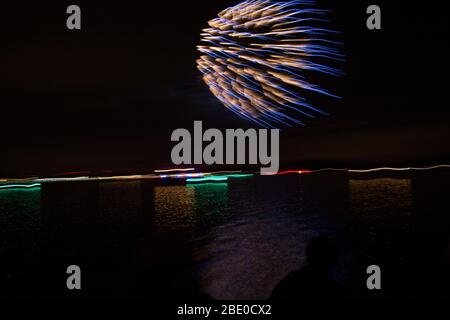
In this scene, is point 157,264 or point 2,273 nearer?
point 157,264

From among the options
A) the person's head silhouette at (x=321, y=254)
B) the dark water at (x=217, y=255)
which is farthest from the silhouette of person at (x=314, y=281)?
the dark water at (x=217, y=255)

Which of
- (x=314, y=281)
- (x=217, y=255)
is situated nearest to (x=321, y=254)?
(x=314, y=281)

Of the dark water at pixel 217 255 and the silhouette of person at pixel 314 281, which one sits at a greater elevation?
the silhouette of person at pixel 314 281

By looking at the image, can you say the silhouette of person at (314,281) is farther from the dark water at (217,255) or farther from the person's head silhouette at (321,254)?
the dark water at (217,255)

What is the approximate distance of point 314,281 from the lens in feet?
17.3

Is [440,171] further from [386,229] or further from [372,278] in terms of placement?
[372,278]

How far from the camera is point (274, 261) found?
1984cm

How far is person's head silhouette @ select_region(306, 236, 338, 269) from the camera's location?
17.6ft

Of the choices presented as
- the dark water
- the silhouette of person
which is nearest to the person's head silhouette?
the silhouette of person

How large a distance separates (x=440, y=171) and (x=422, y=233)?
615ft

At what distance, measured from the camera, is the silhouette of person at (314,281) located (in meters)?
5.26

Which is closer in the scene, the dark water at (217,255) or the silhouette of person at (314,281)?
the silhouette of person at (314,281)
